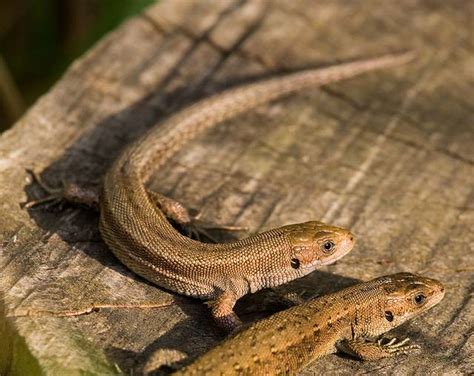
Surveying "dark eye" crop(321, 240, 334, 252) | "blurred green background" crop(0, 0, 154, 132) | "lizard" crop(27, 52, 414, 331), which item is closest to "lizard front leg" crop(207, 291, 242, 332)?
"lizard" crop(27, 52, 414, 331)

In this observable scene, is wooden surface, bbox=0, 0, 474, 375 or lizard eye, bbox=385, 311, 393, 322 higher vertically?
wooden surface, bbox=0, 0, 474, 375

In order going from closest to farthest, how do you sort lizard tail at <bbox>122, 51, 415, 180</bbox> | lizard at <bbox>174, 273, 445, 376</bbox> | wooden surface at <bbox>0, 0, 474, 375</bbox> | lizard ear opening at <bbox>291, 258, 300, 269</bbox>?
lizard at <bbox>174, 273, 445, 376</bbox> < wooden surface at <bbox>0, 0, 474, 375</bbox> < lizard ear opening at <bbox>291, 258, 300, 269</bbox> < lizard tail at <bbox>122, 51, 415, 180</bbox>

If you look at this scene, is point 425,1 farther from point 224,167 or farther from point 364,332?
point 364,332

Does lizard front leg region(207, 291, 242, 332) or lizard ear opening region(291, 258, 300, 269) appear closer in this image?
lizard front leg region(207, 291, 242, 332)

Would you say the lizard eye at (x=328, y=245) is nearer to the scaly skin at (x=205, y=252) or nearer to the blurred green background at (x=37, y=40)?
the scaly skin at (x=205, y=252)

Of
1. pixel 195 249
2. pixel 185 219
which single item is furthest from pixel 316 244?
pixel 185 219

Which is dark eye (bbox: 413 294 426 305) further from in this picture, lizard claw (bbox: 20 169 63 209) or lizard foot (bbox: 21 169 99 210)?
lizard claw (bbox: 20 169 63 209)

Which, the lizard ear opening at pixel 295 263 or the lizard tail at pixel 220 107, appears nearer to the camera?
the lizard ear opening at pixel 295 263

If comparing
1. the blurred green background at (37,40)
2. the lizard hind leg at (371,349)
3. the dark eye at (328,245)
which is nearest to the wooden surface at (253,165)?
the lizard hind leg at (371,349)
